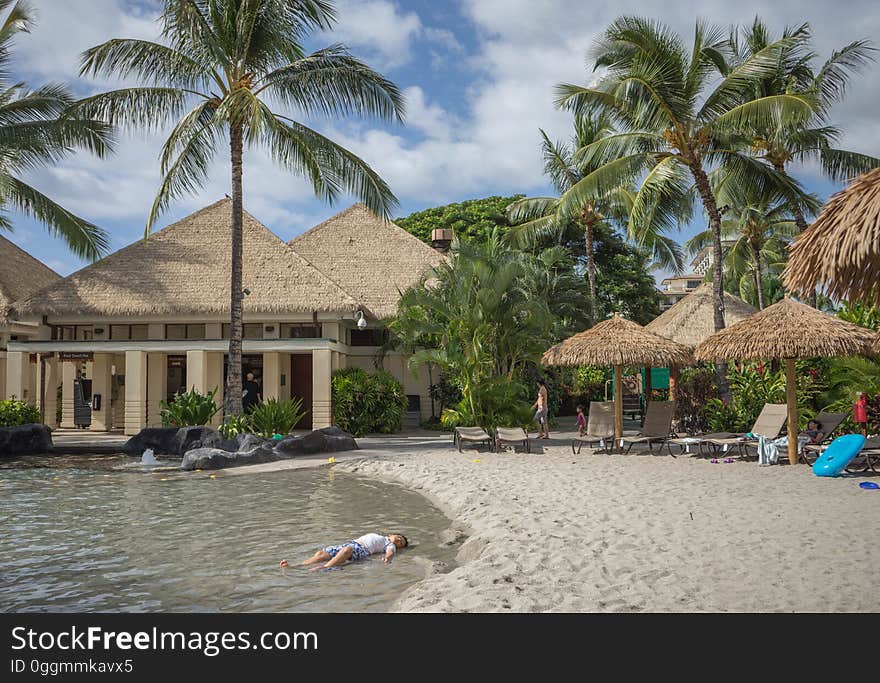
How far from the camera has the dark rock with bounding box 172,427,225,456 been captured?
14.3m

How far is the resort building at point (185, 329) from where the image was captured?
1778 centimetres

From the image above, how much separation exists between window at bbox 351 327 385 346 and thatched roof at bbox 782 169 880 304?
1668 cm

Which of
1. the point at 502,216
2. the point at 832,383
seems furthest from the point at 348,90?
the point at 502,216

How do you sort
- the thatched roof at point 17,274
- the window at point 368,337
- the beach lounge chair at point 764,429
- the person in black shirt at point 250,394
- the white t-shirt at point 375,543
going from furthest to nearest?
the window at point 368,337 → the thatched roof at point 17,274 → the person in black shirt at point 250,394 → the beach lounge chair at point 764,429 → the white t-shirt at point 375,543

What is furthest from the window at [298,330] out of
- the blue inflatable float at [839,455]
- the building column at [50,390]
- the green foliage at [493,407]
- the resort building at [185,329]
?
the blue inflatable float at [839,455]

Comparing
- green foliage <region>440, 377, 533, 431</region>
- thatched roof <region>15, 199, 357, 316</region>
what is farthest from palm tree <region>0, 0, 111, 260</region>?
green foliage <region>440, 377, 533, 431</region>

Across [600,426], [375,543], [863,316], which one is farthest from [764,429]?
[375,543]

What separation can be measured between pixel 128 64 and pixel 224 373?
28.1ft

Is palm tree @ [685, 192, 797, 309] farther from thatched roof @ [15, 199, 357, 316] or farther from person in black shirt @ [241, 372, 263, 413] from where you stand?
person in black shirt @ [241, 372, 263, 413]

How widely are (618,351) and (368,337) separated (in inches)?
402

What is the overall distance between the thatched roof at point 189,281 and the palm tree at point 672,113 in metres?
7.16

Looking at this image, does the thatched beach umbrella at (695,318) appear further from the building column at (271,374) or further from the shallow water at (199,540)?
the shallow water at (199,540)

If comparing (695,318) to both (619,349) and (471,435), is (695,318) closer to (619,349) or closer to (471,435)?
(619,349)

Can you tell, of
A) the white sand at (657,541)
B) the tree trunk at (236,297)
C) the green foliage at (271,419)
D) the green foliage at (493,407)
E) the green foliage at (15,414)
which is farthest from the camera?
the green foliage at (15,414)
